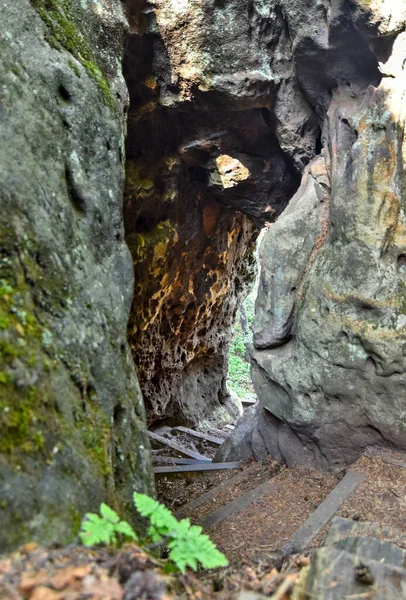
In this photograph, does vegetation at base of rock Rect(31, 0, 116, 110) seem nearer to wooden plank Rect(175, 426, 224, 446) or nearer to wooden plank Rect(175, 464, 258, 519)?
wooden plank Rect(175, 464, 258, 519)

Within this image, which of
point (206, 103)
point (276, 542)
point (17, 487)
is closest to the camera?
point (17, 487)

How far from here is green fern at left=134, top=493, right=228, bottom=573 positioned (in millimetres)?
2008

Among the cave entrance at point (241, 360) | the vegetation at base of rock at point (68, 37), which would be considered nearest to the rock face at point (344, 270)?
the vegetation at base of rock at point (68, 37)

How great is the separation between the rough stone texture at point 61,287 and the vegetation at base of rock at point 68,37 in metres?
0.01

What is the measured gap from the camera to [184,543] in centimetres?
211

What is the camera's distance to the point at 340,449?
203 inches

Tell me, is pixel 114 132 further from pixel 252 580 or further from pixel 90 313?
pixel 252 580

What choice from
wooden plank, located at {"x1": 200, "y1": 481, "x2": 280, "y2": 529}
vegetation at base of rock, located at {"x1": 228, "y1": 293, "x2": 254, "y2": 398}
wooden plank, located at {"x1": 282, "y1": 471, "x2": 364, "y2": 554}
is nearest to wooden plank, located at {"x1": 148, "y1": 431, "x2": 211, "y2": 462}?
wooden plank, located at {"x1": 200, "y1": 481, "x2": 280, "y2": 529}

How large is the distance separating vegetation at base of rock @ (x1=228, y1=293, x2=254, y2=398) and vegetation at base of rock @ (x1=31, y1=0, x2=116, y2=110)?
15.9m

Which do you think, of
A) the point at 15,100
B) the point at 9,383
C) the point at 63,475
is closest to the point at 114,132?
the point at 15,100

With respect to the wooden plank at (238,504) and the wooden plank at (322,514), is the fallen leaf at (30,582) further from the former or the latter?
the wooden plank at (238,504)

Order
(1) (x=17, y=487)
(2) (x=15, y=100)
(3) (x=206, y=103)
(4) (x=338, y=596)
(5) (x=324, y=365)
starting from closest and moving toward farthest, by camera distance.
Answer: (4) (x=338, y=596) → (1) (x=17, y=487) → (2) (x=15, y=100) → (5) (x=324, y=365) → (3) (x=206, y=103)

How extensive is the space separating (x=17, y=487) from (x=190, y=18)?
5712 mm

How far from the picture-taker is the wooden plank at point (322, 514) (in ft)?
12.1
